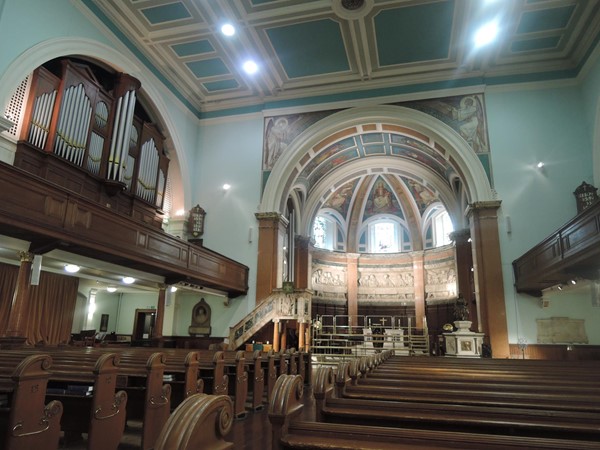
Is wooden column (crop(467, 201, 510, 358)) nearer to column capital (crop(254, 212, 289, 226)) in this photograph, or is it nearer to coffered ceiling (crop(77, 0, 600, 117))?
coffered ceiling (crop(77, 0, 600, 117))

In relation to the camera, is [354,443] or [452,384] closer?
[354,443]

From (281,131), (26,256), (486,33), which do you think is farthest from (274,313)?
(486,33)

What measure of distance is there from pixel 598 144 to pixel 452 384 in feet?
35.7

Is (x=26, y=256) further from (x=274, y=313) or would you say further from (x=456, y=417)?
(x=456, y=417)

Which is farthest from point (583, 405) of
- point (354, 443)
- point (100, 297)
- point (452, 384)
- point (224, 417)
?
point (100, 297)

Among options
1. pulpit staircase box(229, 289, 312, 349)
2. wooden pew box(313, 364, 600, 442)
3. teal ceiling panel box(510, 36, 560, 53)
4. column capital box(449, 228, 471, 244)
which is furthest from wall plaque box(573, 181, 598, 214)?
wooden pew box(313, 364, 600, 442)

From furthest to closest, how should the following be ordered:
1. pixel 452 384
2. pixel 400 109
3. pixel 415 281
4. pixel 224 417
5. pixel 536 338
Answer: pixel 415 281
pixel 400 109
pixel 536 338
pixel 452 384
pixel 224 417

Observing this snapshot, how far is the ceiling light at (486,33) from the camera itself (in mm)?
11019

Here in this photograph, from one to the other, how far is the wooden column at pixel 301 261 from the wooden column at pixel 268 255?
518 cm

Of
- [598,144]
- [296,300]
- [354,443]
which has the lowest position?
[354,443]

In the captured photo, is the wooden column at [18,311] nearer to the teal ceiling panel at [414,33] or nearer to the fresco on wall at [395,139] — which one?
the fresco on wall at [395,139]

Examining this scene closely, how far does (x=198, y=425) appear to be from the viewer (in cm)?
123

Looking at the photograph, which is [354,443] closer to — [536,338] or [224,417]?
[224,417]

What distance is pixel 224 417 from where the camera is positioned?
53.6 inches
